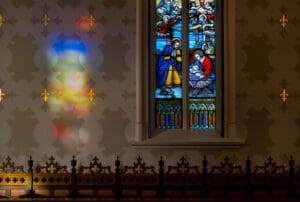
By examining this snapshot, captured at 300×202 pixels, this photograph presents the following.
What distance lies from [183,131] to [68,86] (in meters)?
1.53

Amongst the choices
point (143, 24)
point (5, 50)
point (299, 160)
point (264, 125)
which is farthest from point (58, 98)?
Answer: point (299, 160)

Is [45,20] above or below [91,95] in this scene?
above

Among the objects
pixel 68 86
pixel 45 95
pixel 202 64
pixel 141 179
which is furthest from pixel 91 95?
pixel 202 64

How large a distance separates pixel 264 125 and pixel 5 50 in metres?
3.33

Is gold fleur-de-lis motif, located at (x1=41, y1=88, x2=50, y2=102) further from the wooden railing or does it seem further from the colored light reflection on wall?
the wooden railing

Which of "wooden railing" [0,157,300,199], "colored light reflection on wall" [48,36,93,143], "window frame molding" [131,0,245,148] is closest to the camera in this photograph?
"wooden railing" [0,157,300,199]

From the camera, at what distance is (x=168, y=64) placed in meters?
7.19

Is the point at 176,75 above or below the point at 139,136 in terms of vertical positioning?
above

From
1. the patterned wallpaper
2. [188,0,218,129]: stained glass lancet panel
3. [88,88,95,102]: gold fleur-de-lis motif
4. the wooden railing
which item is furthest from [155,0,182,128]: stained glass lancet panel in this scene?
[88,88,95,102]: gold fleur-de-lis motif

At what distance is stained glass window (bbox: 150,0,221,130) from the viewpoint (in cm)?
711

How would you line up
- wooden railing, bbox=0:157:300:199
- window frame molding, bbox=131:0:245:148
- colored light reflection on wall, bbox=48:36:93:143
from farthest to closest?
colored light reflection on wall, bbox=48:36:93:143, window frame molding, bbox=131:0:245:148, wooden railing, bbox=0:157:300:199

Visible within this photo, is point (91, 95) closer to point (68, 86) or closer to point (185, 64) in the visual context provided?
point (68, 86)

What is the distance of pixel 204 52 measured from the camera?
7.16m

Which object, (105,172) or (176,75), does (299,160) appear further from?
(105,172)
